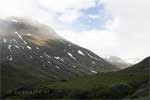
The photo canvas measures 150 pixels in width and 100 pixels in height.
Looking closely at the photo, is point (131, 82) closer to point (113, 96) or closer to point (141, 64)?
point (113, 96)

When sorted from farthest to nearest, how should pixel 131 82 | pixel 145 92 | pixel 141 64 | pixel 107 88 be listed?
pixel 141 64
pixel 131 82
pixel 107 88
pixel 145 92

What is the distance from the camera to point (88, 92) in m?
101

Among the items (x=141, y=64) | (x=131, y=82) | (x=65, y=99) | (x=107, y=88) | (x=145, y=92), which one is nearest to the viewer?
(x=145, y=92)

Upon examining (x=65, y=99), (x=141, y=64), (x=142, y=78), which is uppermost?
(x=141, y=64)

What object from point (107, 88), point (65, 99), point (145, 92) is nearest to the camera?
point (145, 92)

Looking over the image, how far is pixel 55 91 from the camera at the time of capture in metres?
106

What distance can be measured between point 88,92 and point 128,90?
12250 mm

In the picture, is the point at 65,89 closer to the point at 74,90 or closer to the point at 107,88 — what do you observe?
the point at 74,90

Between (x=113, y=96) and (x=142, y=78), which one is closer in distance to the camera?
(x=113, y=96)

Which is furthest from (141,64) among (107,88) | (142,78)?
(107,88)

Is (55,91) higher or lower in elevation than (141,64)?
lower

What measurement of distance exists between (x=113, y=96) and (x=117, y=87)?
486 centimetres

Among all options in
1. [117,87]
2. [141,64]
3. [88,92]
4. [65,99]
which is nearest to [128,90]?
[117,87]

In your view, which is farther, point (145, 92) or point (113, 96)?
point (113, 96)
